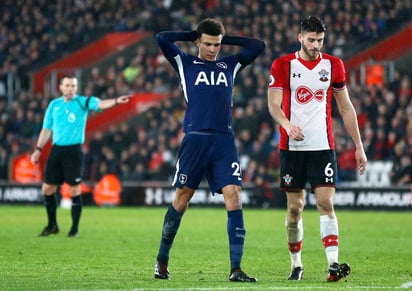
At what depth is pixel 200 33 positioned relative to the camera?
1077cm

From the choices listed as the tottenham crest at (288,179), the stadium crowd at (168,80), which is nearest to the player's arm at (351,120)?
the tottenham crest at (288,179)

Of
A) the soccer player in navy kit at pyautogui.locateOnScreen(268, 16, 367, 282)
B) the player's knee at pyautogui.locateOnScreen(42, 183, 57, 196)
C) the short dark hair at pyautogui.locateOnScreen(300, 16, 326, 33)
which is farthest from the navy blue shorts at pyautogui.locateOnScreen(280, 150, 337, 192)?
the player's knee at pyautogui.locateOnScreen(42, 183, 57, 196)

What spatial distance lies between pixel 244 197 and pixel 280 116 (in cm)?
1757

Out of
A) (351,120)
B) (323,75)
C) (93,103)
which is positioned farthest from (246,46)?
(93,103)

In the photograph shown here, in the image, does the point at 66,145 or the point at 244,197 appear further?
the point at 244,197

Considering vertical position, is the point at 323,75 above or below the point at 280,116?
above

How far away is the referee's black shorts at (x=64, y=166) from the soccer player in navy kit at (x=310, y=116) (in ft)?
23.5

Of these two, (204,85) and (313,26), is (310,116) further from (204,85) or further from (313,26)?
(204,85)

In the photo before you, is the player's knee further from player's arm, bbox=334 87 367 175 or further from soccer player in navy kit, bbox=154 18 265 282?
player's arm, bbox=334 87 367 175

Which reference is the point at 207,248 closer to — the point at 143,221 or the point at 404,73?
the point at 143,221

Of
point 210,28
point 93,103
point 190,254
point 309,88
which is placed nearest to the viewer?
point 210,28

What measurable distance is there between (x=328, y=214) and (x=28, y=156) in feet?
73.7

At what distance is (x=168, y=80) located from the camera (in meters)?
35.7

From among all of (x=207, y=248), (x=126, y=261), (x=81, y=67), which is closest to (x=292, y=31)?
(x=81, y=67)
